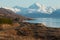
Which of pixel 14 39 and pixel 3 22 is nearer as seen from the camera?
pixel 14 39

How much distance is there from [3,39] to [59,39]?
9.40 m

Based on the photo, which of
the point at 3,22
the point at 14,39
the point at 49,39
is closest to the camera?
the point at 14,39

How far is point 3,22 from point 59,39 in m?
29.2

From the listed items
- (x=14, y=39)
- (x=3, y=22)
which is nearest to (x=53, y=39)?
(x=14, y=39)

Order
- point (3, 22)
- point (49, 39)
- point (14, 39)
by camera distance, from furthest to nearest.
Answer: point (3, 22) < point (49, 39) < point (14, 39)

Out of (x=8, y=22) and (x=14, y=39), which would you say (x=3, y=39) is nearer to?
(x=14, y=39)

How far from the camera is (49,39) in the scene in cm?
3366

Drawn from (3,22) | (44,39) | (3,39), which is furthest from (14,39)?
(3,22)

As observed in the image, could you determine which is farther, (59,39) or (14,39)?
(59,39)

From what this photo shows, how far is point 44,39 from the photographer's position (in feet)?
112

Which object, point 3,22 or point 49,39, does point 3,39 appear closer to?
point 49,39

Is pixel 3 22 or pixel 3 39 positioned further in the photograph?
pixel 3 22

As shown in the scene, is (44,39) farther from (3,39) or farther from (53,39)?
(3,39)

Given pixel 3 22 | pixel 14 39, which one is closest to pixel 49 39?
pixel 14 39
